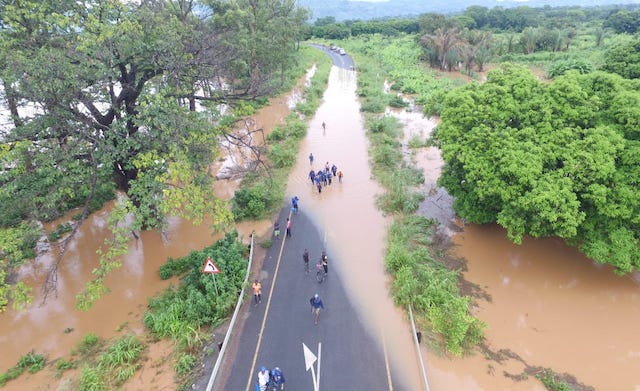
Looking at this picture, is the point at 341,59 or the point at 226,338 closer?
the point at 226,338

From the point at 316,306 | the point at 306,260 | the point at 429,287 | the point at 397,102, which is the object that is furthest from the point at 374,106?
the point at 316,306

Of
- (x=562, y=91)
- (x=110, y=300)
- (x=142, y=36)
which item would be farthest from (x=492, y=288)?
(x=142, y=36)

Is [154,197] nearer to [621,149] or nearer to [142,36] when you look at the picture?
[142,36]

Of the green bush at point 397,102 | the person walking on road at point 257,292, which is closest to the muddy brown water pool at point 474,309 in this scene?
the person walking on road at point 257,292

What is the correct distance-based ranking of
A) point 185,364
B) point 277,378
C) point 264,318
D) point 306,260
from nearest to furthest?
point 277,378, point 185,364, point 264,318, point 306,260

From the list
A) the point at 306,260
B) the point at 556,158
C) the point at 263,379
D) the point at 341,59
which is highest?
the point at 341,59

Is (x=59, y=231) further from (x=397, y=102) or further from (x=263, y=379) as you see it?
(x=397, y=102)

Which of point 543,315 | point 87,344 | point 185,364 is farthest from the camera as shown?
point 543,315
